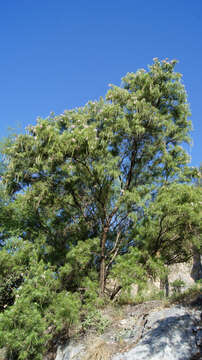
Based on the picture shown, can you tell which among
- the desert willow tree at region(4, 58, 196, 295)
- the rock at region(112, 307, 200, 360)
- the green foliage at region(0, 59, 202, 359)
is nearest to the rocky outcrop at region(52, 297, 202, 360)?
the rock at region(112, 307, 200, 360)

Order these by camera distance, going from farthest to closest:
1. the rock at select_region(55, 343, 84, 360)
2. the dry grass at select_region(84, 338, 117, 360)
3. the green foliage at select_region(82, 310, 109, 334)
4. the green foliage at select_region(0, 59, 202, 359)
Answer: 1. the green foliage at select_region(0, 59, 202, 359)
2. the green foliage at select_region(82, 310, 109, 334)
3. the rock at select_region(55, 343, 84, 360)
4. the dry grass at select_region(84, 338, 117, 360)

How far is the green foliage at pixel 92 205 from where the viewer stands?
6.38 m

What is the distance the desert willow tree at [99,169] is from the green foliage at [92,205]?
35 mm

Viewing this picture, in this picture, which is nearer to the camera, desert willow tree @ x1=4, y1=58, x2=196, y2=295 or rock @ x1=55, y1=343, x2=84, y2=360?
rock @ x1=55, y1=343, x2=84, y2=360

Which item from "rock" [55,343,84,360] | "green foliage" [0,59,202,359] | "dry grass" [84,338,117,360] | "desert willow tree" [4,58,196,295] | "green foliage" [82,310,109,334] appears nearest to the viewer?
"dry grass" [84,338,117,360]

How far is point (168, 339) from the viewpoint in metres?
4.50

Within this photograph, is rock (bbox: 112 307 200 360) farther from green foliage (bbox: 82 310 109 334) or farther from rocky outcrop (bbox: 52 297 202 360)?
green foliage (bbox: 82 310 109 334)

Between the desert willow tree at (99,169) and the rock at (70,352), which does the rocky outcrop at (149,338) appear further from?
the desert willow tree at (99,169)

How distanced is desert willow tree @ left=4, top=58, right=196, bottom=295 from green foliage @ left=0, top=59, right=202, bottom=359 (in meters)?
0.04

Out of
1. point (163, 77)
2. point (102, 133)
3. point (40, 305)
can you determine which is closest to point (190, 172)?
point (102, 133)

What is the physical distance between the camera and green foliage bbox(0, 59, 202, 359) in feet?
20.9

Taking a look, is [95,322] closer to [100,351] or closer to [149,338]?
[100,351]

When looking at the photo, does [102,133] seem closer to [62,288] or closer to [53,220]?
[53,220]

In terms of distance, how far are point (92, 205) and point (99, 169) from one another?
6.72 feet
